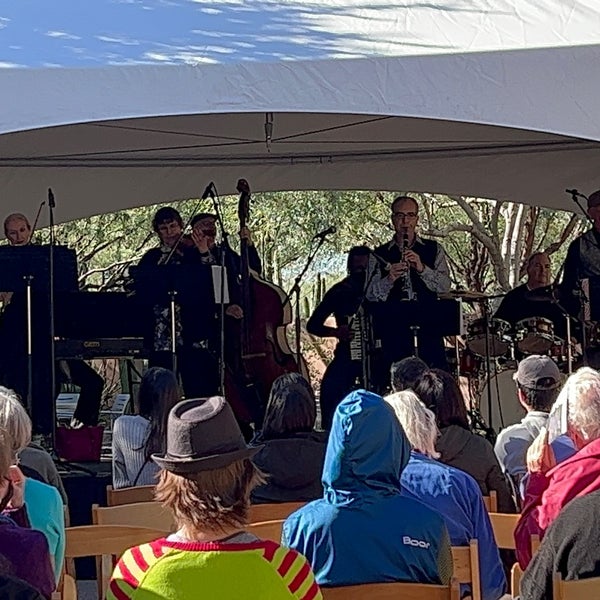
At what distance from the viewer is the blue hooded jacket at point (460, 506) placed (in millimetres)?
3039

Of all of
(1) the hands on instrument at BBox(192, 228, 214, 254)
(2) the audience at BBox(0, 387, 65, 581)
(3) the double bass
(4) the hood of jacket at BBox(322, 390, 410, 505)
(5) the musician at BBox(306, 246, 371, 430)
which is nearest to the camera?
(4) the hood of jacket at BBox(322, 390, 410, 505)

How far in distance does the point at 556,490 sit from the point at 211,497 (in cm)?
118

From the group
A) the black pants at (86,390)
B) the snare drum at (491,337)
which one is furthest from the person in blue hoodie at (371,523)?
the black pants at (86,390)

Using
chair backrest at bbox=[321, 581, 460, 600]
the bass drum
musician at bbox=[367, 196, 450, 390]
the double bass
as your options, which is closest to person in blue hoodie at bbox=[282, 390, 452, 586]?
chair backrest at bbox=[321, 581, 460, 600]

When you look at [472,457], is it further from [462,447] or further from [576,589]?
[576,589]

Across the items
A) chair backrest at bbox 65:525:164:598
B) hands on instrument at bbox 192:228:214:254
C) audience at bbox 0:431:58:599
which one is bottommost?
chair backrest at bbox 65:525:164:598

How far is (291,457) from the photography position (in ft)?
12.5

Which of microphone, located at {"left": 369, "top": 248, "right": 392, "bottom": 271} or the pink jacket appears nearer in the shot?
the pink jacket

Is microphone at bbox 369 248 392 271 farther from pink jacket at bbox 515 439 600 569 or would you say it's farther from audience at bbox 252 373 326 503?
pink jacket at bbox 515 439 600 569

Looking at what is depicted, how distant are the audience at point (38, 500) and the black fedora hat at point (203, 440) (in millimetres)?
810

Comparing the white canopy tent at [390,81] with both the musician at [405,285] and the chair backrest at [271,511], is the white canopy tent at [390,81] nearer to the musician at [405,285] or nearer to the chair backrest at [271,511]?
the musician at [405,285]

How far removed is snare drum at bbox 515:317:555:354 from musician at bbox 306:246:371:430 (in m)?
1.17

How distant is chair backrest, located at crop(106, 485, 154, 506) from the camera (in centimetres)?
368

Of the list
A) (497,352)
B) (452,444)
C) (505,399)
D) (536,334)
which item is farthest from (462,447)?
(505,399)
